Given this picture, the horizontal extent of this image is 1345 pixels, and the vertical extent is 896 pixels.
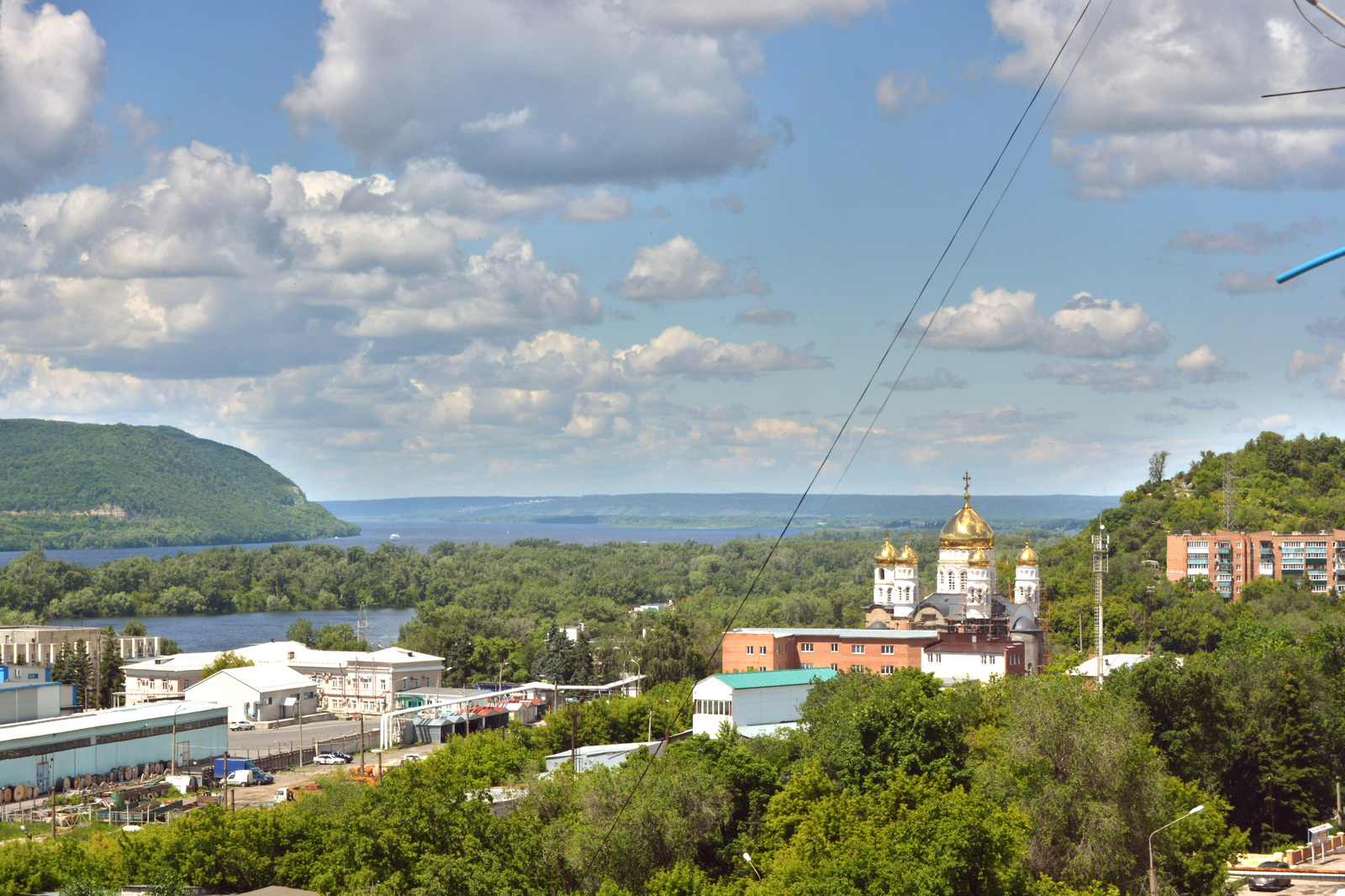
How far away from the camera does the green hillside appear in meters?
79.1

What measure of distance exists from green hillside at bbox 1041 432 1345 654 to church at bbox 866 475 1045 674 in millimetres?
9363

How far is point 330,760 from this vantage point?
50.4 metres

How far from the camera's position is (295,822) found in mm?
28594

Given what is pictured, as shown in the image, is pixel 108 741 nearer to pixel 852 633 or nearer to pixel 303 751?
pixel 303 751

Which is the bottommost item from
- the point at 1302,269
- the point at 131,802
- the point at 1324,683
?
the point at 131,802

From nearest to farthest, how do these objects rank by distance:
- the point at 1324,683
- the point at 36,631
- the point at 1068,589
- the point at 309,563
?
the point at 1324,683, the point at 36,631, the point at 1068,589, the point at 309,563

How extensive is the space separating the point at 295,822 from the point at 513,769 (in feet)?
42.8

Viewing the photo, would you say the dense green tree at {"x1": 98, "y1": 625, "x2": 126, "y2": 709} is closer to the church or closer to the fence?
the fence

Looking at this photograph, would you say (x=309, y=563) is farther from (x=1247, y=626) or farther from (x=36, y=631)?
(x=1247, y=626)

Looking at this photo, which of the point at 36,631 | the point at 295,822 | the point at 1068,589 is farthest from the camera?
the point at 1068,589

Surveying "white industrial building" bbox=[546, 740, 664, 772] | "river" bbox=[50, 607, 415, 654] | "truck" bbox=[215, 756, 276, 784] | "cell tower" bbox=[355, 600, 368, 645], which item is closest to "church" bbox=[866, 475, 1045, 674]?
"white industrial building" bbox=[546, 740, 664, 772]

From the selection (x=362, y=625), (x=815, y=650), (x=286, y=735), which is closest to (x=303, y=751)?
(x=286, y=735)

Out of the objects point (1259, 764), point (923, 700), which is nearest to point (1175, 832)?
point (923, 700)

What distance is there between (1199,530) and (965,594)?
49.5 metres
